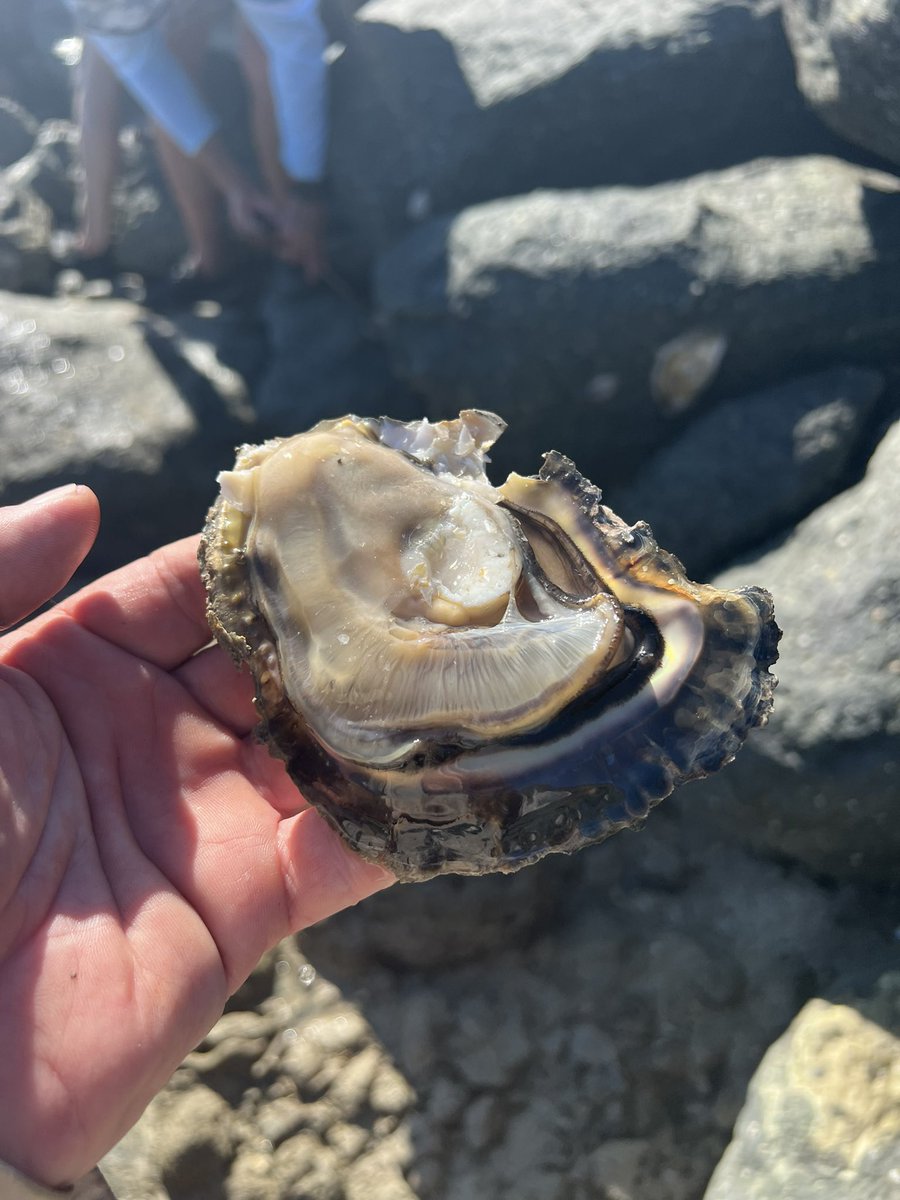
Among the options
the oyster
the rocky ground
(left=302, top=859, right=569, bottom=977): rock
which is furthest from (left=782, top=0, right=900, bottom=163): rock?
(left=302, top=859, right=569, bottom=977): rock

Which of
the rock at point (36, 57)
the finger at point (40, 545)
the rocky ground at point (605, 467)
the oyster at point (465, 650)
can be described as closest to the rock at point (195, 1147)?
the rocky ground at point (605, 467)

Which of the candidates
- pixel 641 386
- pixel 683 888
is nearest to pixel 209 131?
pixel 641 386

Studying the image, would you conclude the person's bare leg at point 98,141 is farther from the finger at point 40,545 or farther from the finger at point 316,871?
the finger at point 316,871

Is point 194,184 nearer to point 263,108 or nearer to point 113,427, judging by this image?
point 263,108

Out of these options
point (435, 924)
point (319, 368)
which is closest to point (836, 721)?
point (435, 924)

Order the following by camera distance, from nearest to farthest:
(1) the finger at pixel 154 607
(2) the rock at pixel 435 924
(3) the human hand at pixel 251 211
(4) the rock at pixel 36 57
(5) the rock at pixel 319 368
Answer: (1) the finger at pixel 154 607 → (2) the rock at pixel 435 924 → (5) the rock at pixel 319 368 → (3) the human hand at pixel 251 211 → (4) the rock at pixel 36 57

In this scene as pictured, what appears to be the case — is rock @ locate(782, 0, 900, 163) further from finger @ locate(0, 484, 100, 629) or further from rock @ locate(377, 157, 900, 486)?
finger @ locate(0, 484, 100, 629)
